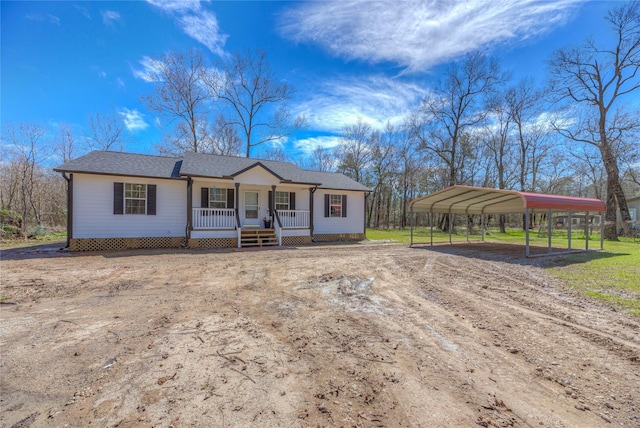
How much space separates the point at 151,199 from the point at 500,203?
17361mm

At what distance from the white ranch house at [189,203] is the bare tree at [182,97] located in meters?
11.8

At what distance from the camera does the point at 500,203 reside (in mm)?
14766

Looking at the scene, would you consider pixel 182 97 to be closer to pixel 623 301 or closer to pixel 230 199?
pixel 230 199

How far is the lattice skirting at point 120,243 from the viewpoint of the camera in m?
11.1

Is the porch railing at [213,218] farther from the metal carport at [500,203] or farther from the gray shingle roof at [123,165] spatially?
the metal carport at [500,203]

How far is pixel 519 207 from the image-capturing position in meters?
14.7

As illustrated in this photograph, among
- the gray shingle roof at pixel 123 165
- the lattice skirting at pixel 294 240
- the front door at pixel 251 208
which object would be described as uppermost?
the gray shingle roof at pixel 123 165

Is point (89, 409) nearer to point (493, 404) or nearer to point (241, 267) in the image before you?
point (493, 404)

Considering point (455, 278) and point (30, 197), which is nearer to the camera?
point (455, 278)

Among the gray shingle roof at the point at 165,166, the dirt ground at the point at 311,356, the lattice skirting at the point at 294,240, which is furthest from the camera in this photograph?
the lattice skirting at the point at 294,240

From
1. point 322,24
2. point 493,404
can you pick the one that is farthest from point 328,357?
point 322,24

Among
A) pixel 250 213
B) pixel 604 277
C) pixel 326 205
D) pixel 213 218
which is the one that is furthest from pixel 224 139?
pixel 604 277

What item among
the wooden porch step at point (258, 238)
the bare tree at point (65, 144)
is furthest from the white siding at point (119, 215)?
the bare tree at point (65, 144)

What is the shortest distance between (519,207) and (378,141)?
2230cm
